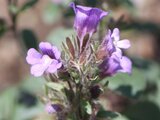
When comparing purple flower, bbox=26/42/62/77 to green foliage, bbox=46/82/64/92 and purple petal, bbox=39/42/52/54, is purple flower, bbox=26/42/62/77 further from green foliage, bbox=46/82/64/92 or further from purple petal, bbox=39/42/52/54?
green foliage, bbox=46/82/64/92

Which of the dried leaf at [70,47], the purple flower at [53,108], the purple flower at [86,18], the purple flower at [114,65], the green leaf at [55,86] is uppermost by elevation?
the purple flower at [86,18]

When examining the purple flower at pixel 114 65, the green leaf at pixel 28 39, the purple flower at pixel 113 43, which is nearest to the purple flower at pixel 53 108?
the purple flower at pixel 114 65

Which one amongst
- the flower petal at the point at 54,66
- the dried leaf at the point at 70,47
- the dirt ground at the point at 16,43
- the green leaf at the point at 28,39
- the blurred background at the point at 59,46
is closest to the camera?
the flower petal at the point at 54,66

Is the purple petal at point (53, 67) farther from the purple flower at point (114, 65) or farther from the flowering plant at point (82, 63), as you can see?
the purple flower at point (114, 65)

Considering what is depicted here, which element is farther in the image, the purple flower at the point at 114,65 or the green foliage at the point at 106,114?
the green foliage at the point at 106,114

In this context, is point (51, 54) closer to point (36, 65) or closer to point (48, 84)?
point (36, 65)

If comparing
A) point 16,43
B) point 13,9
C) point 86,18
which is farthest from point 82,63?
point 16,43

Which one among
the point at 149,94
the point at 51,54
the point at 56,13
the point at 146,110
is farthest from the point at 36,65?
the point at 56,13
